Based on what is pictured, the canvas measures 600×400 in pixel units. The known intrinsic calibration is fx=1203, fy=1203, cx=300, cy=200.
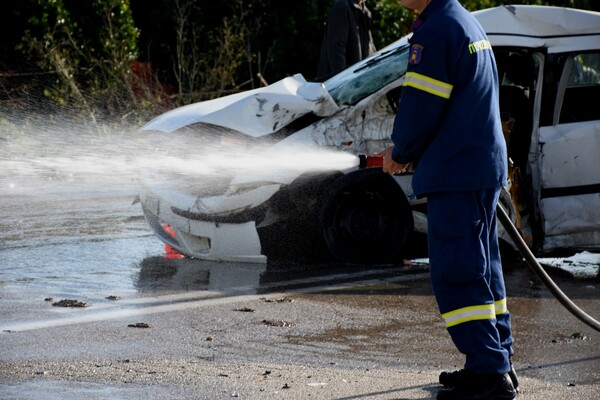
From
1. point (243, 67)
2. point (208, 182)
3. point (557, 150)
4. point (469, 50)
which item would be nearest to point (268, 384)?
point (469, 50)

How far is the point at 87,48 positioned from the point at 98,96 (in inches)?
34.1

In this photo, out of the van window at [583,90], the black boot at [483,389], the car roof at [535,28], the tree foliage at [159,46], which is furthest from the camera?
the tree foliage at [159,46]

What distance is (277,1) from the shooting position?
17.8 metres

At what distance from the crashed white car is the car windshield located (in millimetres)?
17

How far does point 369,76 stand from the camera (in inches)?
366

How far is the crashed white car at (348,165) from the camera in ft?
28.7

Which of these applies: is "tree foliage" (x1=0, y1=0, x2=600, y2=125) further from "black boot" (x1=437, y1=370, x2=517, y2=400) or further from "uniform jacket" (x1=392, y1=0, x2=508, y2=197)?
"black boot" (x1=437, y1=370, x2=517, y2=400)

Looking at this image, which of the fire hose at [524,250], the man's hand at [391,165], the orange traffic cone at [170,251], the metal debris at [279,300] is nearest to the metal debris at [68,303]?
the metal debris at [279,300]

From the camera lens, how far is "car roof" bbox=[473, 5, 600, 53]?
29.8ft

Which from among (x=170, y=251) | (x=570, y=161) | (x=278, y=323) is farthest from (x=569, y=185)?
(x=170, y=251)

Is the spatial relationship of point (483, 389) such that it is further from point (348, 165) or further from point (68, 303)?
point (348, 165)

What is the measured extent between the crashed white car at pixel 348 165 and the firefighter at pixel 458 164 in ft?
11.3

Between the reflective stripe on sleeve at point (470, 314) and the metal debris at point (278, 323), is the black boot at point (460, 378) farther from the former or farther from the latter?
the metal debris at point (278, 323)

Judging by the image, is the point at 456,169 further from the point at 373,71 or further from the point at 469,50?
the point at 373,71
